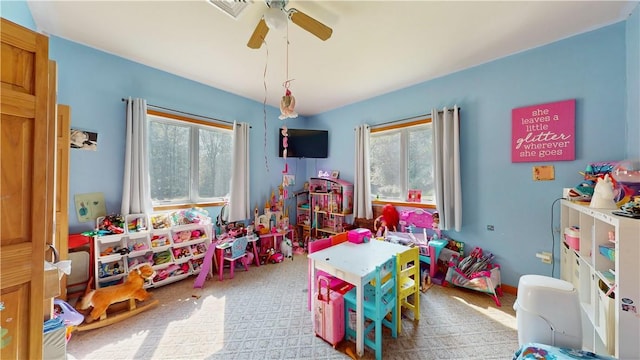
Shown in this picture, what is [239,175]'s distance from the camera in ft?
10.5

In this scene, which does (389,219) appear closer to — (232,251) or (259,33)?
(232,251)

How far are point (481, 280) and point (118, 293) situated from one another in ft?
11.8

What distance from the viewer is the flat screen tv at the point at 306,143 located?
3849mm

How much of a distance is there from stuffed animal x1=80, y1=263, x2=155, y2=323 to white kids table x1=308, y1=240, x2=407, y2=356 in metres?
1.71

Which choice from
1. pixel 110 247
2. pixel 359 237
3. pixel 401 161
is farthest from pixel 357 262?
pixel 110 247

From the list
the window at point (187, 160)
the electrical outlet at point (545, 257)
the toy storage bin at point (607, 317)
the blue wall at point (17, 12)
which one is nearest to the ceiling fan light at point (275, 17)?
the blue wall at point (17, 12)

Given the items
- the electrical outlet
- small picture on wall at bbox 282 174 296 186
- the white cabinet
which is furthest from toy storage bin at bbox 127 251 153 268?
the electrical outlet

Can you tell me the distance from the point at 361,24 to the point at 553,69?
6.45 feet

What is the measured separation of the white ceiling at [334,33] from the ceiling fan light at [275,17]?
12.9 inches

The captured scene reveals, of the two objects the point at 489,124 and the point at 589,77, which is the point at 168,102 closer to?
the point at 489,124

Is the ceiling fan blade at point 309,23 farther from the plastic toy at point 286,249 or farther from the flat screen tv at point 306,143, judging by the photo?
the plastic toy at point 286,249

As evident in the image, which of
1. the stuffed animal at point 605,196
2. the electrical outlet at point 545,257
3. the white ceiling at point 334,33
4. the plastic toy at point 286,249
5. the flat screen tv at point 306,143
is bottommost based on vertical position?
the plastic toy at point 286,249

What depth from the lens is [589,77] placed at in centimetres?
188

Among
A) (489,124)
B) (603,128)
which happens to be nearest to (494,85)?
(489,124)
